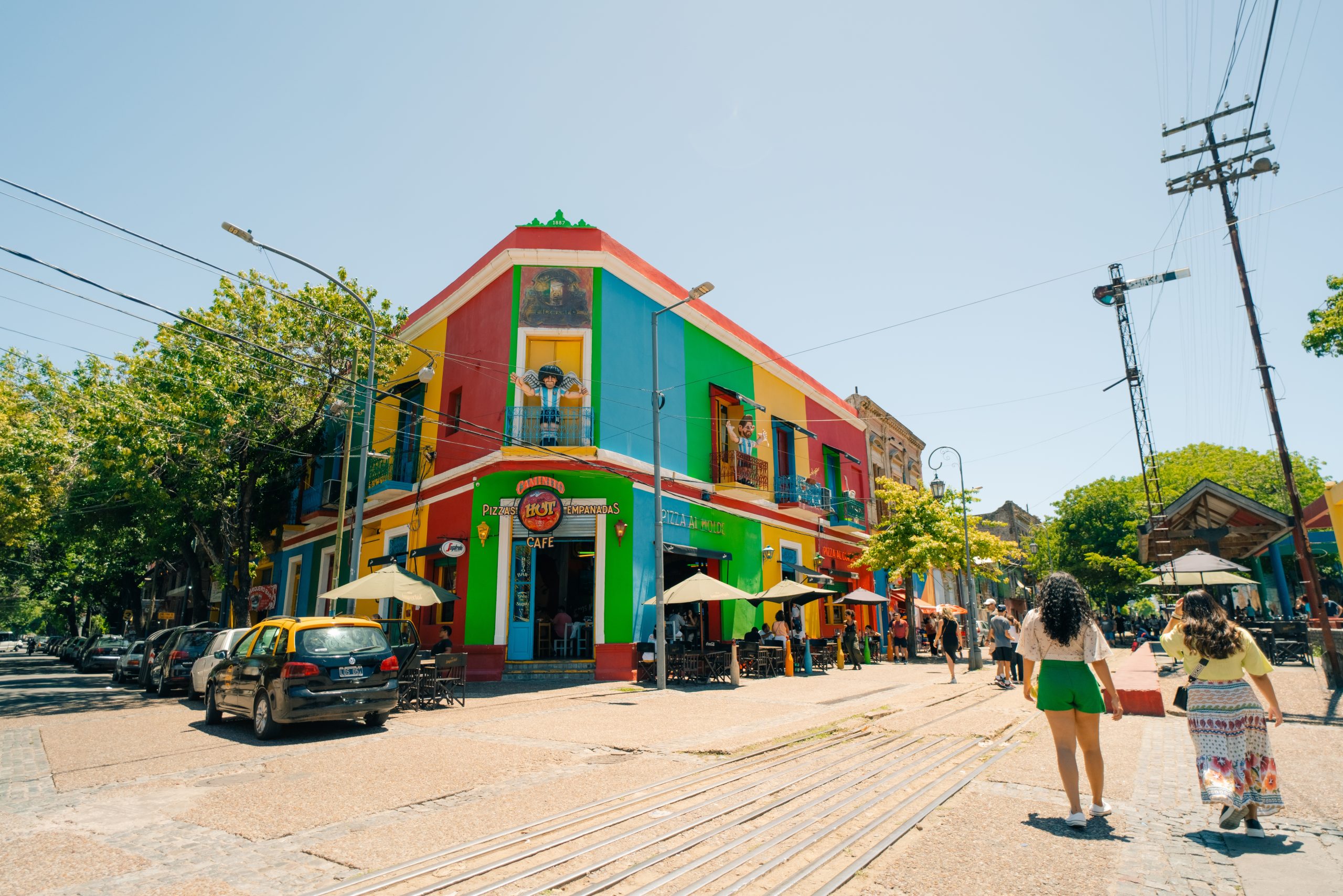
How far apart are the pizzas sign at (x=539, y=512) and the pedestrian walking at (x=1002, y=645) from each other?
10.0 metres

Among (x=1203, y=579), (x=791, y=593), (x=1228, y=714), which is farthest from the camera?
(x=1203, y=579)

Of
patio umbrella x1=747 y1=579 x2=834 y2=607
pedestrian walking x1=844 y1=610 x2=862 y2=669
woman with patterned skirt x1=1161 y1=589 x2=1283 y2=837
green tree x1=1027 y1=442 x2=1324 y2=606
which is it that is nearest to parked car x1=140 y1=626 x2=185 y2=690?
patio umbrella x1=747 y1=579 x2=834 y2=607

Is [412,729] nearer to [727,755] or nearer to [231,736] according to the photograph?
[231,736]

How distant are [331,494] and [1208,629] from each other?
22488 mm

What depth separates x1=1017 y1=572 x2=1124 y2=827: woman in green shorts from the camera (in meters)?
4.74

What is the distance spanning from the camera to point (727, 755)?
24.9ft

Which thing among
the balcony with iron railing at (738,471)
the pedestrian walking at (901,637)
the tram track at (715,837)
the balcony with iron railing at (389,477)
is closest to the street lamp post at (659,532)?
the balcony with iron railing at (738,471)

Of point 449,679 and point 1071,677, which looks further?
point 449,679

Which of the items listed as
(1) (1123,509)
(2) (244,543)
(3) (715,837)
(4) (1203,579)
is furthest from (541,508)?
(1) (1123,509)

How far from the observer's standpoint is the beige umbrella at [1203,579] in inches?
711

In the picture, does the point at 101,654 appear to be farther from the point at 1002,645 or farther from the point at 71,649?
the point at 1002,645

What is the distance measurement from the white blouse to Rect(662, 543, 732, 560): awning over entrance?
13.9 m

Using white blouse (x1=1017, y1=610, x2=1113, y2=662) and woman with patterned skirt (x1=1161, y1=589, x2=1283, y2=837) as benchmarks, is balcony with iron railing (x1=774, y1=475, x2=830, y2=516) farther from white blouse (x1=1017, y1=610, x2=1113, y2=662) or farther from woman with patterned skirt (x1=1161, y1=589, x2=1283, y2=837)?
woman with patterned skirt (x1=1161, y1=589, x2=1283, y2=837)

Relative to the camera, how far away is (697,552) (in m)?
19.7
